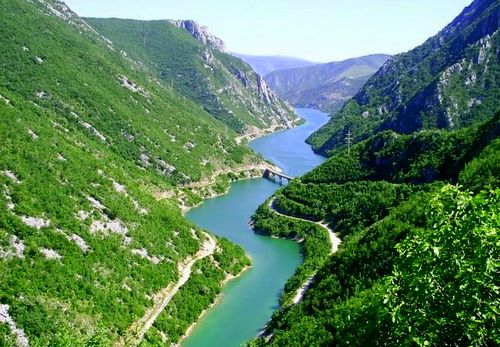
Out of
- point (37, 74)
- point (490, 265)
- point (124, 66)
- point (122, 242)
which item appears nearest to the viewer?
point (490, 265)

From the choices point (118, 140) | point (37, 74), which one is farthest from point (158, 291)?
point (37, 74)

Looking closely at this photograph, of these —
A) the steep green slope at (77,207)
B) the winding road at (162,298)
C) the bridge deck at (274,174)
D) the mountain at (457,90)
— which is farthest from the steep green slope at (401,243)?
the mountain at (457,90)

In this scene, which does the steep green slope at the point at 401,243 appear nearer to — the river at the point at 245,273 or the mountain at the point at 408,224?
the mountain at the point at 408,224

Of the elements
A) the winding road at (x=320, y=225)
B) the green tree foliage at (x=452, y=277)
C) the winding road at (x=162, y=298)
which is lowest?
the winding road at (x=162, y=298)

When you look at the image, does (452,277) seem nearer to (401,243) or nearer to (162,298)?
(401,243)

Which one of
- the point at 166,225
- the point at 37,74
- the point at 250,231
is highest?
the point at 37,74

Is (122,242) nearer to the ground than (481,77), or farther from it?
nearer to the ground

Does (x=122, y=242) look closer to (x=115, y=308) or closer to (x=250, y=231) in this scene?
(x=115, y=308)
